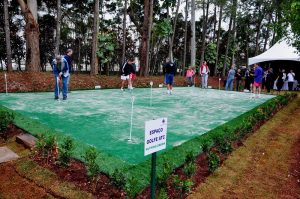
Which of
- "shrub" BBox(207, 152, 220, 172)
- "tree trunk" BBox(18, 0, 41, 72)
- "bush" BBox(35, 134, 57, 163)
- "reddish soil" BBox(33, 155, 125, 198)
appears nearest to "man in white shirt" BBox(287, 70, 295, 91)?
"tree trunk" BBox(18, 0, 41, 72)

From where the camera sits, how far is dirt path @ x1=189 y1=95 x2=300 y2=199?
16.7 feet

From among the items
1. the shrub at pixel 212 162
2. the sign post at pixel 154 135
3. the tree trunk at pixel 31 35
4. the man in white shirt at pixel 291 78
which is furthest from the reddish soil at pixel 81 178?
the man in white shirt at pixel 291 78

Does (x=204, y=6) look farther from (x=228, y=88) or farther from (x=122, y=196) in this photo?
(x=122, y=196)

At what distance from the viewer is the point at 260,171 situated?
6.01 meters

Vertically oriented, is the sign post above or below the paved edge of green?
above

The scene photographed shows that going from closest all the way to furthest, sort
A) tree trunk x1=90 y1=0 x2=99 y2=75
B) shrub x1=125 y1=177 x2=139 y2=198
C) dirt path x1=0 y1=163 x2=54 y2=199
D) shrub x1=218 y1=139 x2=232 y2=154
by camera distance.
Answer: shrub x1=125 y1=177 x2=139 y2=198
dirt path x1=0 y1=163 x2=54 y2=199
shrub x1=218 y1=139 x2=232 y2=154
tree trunk x1=90 y1=0 x2=99 y2=75

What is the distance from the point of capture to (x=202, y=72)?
2152cm

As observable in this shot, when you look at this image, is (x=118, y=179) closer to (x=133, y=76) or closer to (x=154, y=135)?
(x=154, y=135)

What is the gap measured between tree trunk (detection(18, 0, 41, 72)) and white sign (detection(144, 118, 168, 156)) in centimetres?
1546

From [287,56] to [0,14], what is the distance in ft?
91.2

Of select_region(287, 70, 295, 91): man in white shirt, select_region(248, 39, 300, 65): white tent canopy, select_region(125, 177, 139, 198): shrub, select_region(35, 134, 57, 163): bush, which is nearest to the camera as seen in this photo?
select_region(125, 177, 139, 198): shrub

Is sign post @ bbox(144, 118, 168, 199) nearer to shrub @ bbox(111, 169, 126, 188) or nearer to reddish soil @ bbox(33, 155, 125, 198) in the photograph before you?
shrub @ bbox(111, 169, 126, 188)

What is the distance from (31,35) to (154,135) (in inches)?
619

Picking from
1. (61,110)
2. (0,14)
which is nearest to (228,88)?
(61,110)
